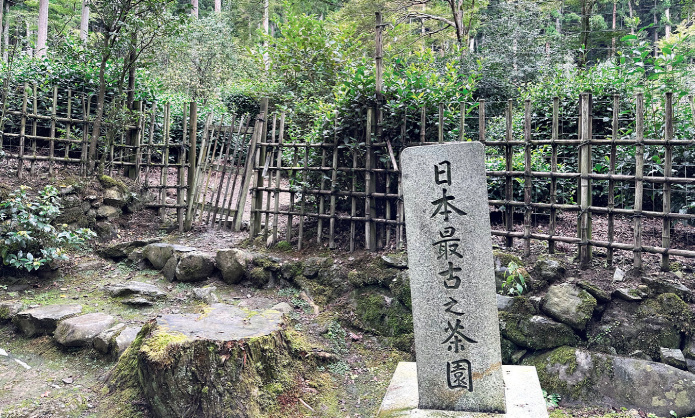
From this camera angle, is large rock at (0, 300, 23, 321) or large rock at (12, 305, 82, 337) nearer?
large rock at (12, 305, 82, 337)

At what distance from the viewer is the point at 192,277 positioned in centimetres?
563

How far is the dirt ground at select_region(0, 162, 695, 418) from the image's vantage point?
3559 millimetres

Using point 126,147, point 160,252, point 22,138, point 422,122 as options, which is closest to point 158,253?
point 160,252

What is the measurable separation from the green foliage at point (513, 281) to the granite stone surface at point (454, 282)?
1479 mm

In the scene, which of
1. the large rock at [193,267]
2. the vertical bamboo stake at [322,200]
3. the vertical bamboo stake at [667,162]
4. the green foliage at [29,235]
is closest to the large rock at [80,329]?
the green foliage at [29,235]

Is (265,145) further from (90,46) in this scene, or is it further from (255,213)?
(90,46)

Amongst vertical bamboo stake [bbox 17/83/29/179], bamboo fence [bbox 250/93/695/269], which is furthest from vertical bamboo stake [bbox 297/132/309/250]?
vertical bamboo stake [bbox 17/83/29/179]

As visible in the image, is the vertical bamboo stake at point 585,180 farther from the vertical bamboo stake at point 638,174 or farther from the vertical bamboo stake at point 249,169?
the vertical bamboo stake at point 249,169

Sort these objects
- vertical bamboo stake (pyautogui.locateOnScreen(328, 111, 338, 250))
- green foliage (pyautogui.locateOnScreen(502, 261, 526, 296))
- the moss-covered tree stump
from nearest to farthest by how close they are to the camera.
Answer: the moss-covered tree stump
green foliage (pyautogui.locateOnScreen(502, 261, 526, 296))
vertical bamboo stake (pyautogui.locateOnScreen(328, 111, 338, 250))

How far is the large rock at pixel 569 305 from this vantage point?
387cm

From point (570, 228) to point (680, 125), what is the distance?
5.27 ft

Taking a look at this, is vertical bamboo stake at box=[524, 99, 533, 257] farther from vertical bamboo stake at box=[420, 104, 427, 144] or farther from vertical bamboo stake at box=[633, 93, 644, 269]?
vertical bamboo stake at box=[420, 104, 427, 144]

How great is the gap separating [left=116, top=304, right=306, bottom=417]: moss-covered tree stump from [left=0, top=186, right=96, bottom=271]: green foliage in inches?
89.9

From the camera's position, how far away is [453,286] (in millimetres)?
2834
